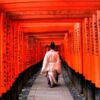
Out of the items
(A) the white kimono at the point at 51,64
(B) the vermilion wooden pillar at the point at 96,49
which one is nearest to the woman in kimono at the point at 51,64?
(A) the white kimono at the point at 51,64

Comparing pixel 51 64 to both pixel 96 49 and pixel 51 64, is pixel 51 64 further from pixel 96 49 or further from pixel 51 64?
pixel 96 49

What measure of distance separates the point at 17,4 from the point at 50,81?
745cm

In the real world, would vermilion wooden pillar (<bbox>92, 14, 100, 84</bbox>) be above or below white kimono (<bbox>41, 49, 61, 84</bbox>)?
above

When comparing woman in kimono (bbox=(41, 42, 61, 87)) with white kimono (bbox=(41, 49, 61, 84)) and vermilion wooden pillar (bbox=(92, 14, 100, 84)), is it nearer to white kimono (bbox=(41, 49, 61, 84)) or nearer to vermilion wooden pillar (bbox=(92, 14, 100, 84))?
white kimono (bbox=(41, 49, 61, 84))

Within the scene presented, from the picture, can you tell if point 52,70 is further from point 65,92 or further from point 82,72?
point 82,72

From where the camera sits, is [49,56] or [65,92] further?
[49,56]

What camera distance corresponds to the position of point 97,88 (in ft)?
27.4

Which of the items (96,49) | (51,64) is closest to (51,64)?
(51,64)

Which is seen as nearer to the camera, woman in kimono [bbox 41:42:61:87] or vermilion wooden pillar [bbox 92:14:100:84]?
vermilion wooden pillar [bbox 92:14:100:84]

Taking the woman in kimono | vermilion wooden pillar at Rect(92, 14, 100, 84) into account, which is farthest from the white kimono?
vermilion wooden pillar at Rect(92, 14, 100, 84)

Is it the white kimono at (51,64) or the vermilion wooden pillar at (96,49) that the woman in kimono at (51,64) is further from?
the vermilion wooden pillar at (96,49)

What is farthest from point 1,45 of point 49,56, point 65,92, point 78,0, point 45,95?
point 49,56

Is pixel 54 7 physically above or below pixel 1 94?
above

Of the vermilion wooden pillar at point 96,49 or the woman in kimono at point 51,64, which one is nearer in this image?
the vermilion wooden pillar at point 96,49
